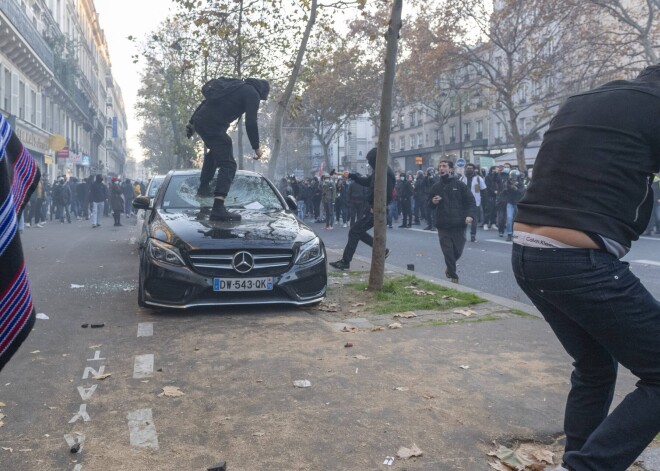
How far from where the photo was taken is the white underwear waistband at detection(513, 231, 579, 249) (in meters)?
2.55

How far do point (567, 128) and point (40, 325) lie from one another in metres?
5.55

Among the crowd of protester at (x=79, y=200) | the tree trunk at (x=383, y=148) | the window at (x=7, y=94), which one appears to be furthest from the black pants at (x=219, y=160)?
the window at (x=7, y=94)

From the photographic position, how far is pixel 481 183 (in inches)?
803

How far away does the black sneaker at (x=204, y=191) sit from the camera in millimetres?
8219

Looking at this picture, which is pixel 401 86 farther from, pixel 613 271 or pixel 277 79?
pixel 613 271

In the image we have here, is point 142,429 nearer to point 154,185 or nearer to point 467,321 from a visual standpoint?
point 467,321

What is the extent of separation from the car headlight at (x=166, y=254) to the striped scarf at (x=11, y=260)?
473cm

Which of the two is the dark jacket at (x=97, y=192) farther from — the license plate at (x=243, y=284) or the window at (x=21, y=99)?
the license plate at (x=243, y=284)

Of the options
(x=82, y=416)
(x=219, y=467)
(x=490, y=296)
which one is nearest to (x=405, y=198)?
(x=490, y=296)

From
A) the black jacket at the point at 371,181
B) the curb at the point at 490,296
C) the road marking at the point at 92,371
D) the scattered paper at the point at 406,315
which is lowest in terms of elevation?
the road marking at the point at 92,371

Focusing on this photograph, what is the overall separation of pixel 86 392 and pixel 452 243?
6170 mm

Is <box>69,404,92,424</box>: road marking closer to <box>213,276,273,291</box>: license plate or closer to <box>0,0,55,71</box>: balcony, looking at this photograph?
<box>213,276,273,291</box>: license plate

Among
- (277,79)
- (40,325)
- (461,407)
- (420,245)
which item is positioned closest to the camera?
(461,407)

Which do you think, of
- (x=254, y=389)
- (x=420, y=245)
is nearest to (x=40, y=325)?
(x=254, y=389)
